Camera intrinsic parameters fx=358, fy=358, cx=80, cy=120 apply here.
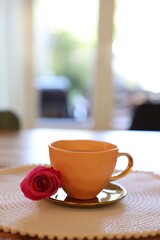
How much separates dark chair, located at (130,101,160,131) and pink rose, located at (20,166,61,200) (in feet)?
5.28

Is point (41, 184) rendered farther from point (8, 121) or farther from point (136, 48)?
point (136, 48)

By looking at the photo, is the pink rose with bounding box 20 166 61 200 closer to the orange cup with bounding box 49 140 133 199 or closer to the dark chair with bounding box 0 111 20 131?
the orange cup with bounding box 49 140 133 199

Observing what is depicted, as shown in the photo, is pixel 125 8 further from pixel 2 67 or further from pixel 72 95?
pixel 2 67

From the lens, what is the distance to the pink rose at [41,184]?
0.58 m

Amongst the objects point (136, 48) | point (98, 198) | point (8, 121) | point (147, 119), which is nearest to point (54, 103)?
point (136, 48)

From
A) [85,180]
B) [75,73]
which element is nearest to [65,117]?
[75,73]

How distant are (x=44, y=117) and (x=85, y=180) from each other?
118 inches

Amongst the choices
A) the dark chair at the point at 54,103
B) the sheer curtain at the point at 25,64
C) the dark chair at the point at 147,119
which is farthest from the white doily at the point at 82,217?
the dark chair at the point at 54,103

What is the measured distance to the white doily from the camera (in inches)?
19.6

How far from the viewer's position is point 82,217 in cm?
55

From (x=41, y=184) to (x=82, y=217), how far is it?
0.09 m

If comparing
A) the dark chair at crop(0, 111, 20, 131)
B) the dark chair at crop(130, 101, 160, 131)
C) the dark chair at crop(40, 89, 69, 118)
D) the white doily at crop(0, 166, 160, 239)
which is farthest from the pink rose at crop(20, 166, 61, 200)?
the dark chair at crop(40, 89, 69, 118)

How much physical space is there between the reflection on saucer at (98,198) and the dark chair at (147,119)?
153cm

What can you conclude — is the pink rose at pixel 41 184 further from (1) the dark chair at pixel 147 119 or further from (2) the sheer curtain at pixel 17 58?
(2) the sheer curtain at pixel 17 58
